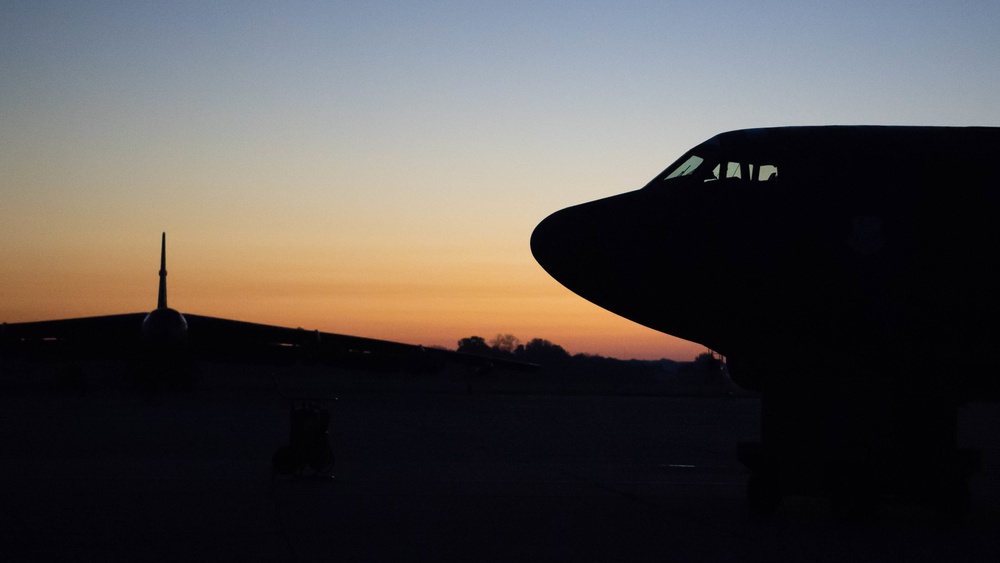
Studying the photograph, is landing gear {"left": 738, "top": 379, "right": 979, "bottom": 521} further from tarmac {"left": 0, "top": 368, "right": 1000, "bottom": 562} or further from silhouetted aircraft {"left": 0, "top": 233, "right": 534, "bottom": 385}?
silhouetted aircraft {"left": 0, "top": 233, "right": 534, "bottom": 385}

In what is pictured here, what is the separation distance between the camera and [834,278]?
8.48 metres

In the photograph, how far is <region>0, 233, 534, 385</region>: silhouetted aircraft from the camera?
3697 cm

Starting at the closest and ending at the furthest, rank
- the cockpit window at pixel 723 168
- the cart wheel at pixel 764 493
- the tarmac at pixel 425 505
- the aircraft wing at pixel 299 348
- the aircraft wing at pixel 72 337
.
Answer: the tarmac at pixel 425 505
the cockpit window at pixel 723 168
the cart wheel at pixel 764 493
the aircraft wing at pixel 72 337
the aircraft wing at pixel 299 348

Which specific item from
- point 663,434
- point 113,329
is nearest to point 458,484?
point 663,434

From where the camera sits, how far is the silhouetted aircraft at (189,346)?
37.0m

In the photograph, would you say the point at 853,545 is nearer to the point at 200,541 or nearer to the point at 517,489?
the point at 517,489

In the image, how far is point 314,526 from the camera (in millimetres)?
8312

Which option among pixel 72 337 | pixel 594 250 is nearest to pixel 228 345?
pixel 72 337

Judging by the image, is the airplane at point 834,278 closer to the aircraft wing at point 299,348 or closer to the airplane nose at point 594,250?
the airplane nose at point 594,250

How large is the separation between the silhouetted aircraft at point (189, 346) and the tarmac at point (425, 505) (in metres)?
17.0

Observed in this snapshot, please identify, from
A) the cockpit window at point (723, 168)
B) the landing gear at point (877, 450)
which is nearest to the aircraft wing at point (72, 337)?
the cockpit window at point (723, 168)

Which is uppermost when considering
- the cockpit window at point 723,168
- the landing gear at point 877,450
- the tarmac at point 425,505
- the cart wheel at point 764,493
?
the cockpit window at point 723,168

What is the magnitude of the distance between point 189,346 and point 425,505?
3618cm

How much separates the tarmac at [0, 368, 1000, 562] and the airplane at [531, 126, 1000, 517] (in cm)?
64
